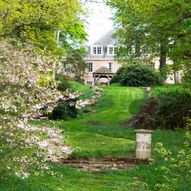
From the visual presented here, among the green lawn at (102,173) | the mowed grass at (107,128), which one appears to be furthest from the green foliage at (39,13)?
the green lawn at (102,173)

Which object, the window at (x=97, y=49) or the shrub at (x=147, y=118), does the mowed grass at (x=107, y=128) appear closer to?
the shrub at (x=147, y=118)

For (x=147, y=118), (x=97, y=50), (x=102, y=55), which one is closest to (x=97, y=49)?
(x=97, y=50)

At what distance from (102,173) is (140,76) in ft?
78.5

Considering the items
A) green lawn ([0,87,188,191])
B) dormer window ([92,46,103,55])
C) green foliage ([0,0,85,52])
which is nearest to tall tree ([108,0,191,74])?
green foliage ([0,0,85,52])

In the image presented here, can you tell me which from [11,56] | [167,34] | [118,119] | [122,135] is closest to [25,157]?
[11,56]

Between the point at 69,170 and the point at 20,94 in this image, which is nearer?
the point at 20,94

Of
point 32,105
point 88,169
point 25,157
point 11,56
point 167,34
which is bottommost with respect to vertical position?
point 88,169

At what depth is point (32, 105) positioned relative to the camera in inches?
332

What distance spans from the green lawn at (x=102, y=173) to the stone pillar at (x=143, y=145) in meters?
0.35

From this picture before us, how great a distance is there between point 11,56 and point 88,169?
374 cm

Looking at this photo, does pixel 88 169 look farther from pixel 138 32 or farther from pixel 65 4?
pixel 138 32

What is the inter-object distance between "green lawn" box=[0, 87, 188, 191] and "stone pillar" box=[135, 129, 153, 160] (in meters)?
0.35

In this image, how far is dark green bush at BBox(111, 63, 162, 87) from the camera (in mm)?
34312

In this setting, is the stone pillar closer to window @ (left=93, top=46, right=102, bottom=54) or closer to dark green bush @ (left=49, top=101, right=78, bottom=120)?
dark green bush @ (left=49, top=101, right=78, bottom=120)
